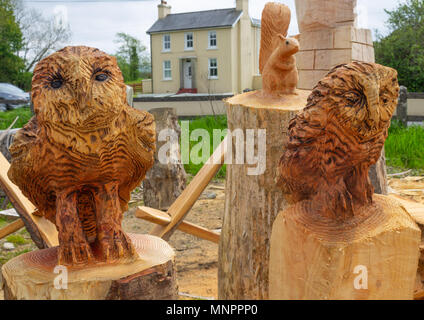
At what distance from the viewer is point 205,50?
2083 cm

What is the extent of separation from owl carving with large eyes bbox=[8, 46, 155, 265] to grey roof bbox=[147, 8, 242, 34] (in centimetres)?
1845

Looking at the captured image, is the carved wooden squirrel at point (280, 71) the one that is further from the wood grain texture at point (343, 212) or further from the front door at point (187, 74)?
the front door at point (187, 74)

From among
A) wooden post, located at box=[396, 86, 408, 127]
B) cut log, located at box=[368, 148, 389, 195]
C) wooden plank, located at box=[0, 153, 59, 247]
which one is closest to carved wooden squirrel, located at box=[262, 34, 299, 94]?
cut log, located at box=[368, 148, 389, 195]

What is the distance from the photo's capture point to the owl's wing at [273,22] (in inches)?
111

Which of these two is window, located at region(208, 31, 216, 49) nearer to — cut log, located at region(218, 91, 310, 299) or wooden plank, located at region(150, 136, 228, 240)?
wooden plank, located at region(150, 136, 228, 240)

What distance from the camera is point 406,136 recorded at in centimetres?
675

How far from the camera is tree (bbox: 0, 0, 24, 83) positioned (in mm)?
14148

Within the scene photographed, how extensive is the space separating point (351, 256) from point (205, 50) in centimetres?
2017

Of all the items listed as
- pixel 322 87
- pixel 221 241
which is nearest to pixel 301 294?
pixel 322 87

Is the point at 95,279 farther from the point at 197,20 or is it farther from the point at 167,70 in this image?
→ the point at 167,70

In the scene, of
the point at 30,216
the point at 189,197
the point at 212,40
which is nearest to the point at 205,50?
the point at 212,40

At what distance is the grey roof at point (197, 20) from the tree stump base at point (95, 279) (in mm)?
18657
